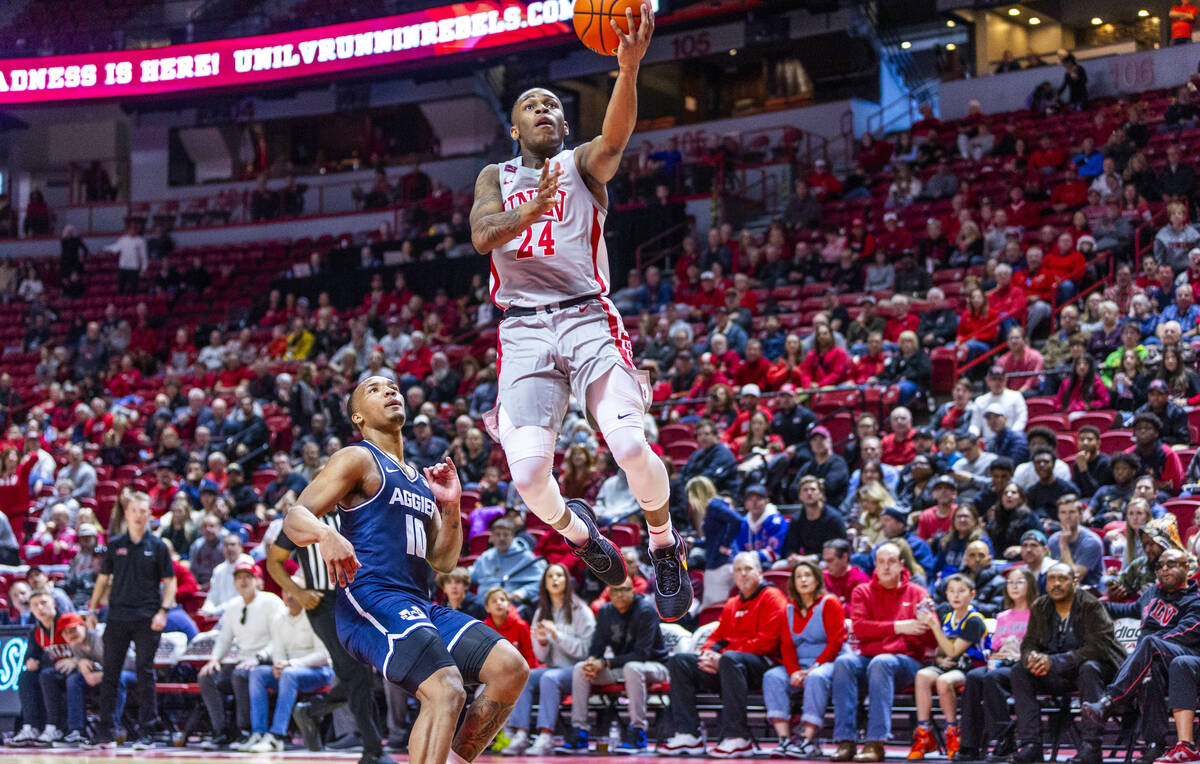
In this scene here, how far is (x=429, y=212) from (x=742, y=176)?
620 cm

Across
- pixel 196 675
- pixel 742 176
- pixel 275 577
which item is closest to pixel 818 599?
pixel 275 577

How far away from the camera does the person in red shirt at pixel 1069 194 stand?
17016 mm

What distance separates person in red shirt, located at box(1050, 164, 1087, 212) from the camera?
55.8 feet

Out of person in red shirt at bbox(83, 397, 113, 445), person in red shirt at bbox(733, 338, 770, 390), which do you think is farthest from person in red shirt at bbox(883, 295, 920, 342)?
person in red shirt at bbox(83, 397, 113, 445)

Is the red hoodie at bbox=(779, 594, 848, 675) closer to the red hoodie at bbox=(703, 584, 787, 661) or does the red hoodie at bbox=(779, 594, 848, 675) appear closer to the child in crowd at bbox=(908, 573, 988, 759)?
the red hoodie at bbox=(703, 584, 787, 661)

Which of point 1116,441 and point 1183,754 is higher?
point 1116,441

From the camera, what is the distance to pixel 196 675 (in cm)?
1226

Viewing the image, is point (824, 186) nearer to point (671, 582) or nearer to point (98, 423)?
point (98, 423)

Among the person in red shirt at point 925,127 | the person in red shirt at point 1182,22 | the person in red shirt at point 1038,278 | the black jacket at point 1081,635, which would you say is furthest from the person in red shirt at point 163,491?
the person in red shirt at point 1182,22

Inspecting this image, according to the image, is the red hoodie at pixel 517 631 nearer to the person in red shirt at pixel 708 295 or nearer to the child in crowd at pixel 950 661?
the child in crowd at pixel 950 661

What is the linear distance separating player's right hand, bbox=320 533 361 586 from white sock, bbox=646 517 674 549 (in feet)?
4.13

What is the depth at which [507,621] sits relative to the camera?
1041 centimetres

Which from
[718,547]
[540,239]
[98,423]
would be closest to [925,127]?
[718,547]

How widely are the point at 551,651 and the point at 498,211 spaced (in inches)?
238
